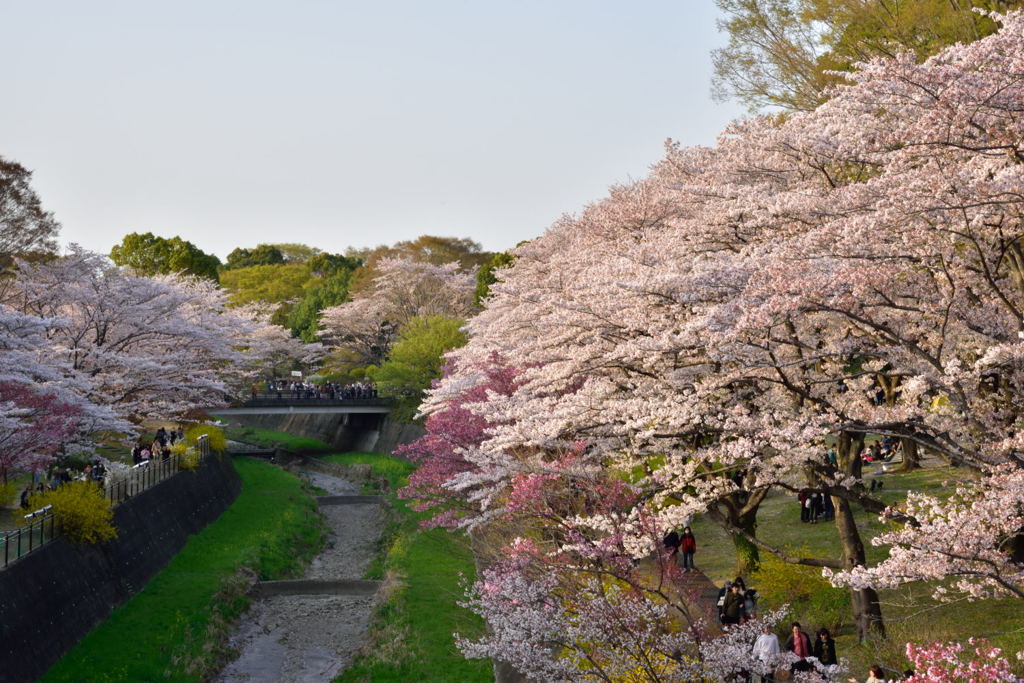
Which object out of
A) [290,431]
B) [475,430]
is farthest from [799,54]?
[290,431]

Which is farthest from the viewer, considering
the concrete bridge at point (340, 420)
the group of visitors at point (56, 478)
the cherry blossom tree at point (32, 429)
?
the concrete bridge at point (340, 420)

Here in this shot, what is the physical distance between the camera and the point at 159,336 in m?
41.5

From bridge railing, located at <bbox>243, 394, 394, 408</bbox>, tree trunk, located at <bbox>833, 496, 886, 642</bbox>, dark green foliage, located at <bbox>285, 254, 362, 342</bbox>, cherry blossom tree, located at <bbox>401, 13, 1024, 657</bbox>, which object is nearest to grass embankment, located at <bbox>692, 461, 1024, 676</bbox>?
tree trunk, located at <bbox>833, 496, 886, 642</bbox>

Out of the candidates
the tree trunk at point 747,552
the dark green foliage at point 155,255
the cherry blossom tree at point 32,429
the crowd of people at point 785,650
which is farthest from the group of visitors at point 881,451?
the dark green foliage at point 155,255

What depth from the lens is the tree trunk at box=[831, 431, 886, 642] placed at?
664 inches

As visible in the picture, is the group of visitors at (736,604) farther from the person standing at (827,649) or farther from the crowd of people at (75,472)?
the crowd of people at (75,472)

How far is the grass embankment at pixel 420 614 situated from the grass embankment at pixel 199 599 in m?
3.54

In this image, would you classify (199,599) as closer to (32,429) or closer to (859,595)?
(32,429)

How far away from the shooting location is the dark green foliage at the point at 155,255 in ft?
225

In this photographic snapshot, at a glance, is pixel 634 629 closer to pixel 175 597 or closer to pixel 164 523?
pixel 175 597

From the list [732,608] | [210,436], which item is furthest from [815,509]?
[210,436]

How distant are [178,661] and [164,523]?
34.1 feet

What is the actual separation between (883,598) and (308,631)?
1577cm

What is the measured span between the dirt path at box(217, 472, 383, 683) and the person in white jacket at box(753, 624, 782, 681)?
12.6 meters
